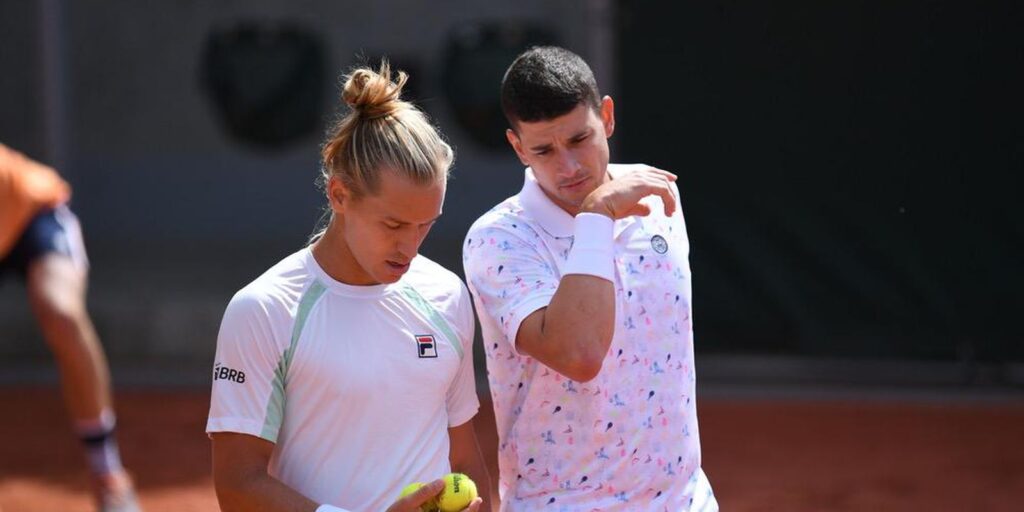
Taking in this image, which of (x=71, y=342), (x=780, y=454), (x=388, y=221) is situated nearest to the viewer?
(x=388, y=221)

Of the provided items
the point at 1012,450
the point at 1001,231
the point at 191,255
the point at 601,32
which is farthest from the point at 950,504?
the point at 191,255

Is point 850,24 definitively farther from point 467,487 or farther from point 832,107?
point 467,487

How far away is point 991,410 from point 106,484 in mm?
5506

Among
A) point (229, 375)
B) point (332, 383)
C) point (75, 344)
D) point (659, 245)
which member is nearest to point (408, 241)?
point (332, 383)

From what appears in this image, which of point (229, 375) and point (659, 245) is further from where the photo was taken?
point (659, 245)

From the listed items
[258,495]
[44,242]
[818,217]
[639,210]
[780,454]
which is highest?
[639,210]

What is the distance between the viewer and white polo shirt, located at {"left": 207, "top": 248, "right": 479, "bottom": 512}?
8.51 ft

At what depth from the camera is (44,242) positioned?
464 centimetres

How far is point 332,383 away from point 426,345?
203 millimetres

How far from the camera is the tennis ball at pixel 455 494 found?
261cm

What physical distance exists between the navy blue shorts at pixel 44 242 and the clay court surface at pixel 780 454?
1.86 meters

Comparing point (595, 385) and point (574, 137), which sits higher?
point (574, 137)

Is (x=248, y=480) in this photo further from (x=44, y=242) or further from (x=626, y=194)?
(x=44, y=242)

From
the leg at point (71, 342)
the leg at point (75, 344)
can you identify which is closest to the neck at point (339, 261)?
the leg at point (75, 344)
